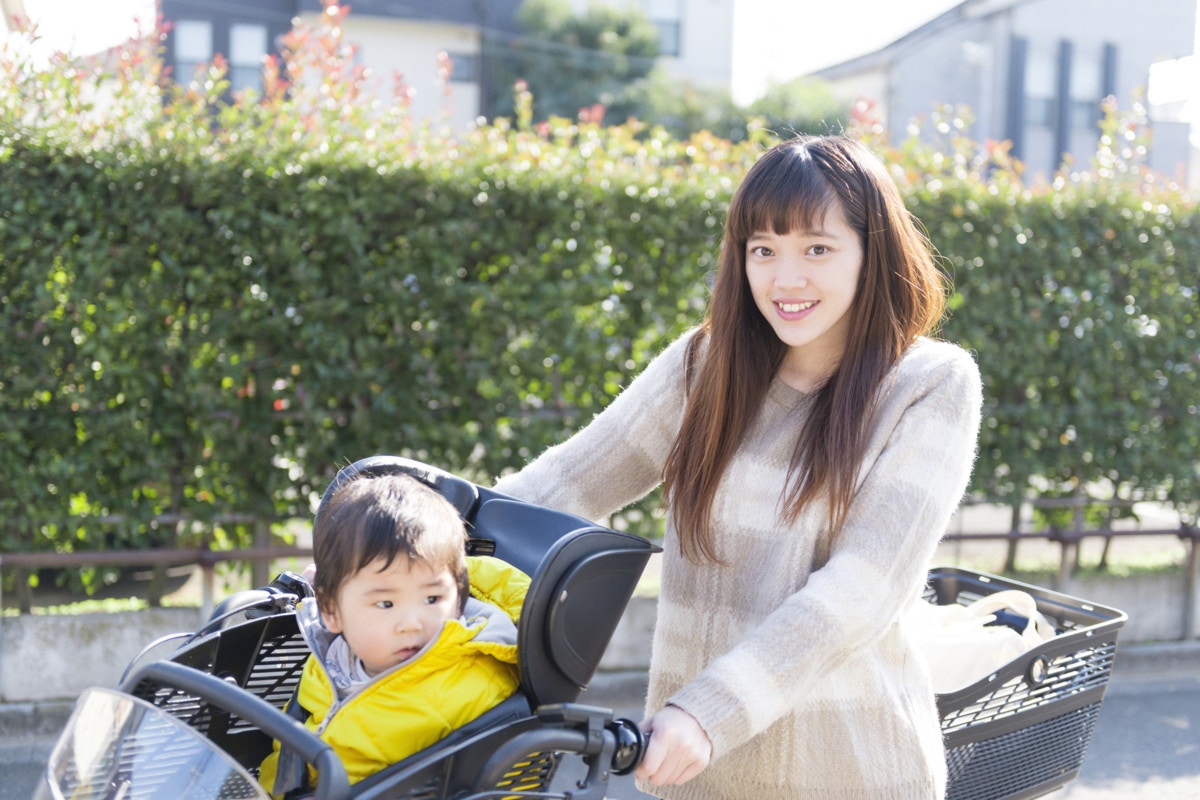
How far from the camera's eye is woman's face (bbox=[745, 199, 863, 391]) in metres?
1.99

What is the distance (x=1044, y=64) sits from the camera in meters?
26.1

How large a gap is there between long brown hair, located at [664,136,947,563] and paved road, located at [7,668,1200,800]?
261 centimetres

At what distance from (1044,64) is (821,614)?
2763 centimetres

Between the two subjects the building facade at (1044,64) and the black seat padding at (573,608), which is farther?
the building facade at (1044,64)

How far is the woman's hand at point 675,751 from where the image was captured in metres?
1.72

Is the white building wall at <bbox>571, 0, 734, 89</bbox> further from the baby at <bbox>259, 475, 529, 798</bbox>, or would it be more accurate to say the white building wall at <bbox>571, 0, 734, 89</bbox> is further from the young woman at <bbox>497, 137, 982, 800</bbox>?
the baby at <bbox>259, 475, 529, 798</bbox>

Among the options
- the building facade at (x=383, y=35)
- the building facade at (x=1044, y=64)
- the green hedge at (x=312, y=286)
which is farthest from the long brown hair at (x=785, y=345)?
the building facade at (x=1044, y=64)

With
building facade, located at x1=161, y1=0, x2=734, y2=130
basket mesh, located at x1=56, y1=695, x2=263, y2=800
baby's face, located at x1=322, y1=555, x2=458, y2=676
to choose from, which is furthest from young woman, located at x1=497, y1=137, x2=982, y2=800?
building facade, located at x1=161, y1=0, x2=734, y2=130

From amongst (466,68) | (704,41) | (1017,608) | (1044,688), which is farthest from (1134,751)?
(704,41)

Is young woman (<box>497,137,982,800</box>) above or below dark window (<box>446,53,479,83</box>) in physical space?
below

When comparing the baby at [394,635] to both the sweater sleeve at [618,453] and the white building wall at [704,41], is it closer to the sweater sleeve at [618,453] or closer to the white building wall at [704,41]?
the sweater sleeve at [618,453]

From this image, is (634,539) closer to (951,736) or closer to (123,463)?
(951,736)

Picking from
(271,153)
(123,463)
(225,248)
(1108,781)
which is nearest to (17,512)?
(123,463)

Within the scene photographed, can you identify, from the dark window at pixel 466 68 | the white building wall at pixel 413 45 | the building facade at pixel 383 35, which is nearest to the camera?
the building facade at pixel 383 35
